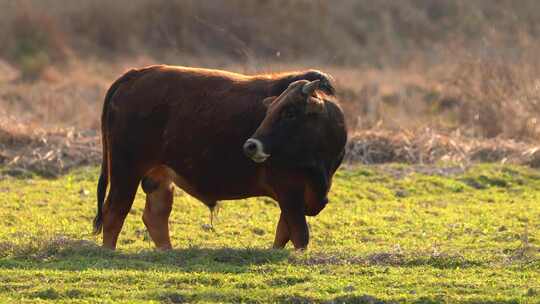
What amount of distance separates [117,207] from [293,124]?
2.19 metres

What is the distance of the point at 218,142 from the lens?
476 inches

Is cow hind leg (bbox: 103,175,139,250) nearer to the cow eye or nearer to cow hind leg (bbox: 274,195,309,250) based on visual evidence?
cow hind leg (bbox: 274,195,309,250)

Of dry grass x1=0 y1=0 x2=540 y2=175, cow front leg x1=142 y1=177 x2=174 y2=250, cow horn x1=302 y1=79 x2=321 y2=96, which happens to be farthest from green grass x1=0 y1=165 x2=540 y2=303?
dry grass x1=0 y1=0 x2=540 y2=175

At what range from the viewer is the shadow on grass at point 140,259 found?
34.3 feet

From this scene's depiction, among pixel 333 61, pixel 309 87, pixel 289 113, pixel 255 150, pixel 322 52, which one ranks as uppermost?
pixel 309 87

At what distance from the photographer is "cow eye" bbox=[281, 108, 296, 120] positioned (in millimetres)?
11539

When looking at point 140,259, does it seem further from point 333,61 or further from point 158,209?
point 333,61

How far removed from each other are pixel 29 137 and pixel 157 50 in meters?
14.7

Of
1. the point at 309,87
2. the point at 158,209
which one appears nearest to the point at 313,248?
the point at 158,209

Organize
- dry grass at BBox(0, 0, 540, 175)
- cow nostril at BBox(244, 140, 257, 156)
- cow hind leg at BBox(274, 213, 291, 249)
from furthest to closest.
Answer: dry grass at BBox(0, 0, 540, 175)
cow hind leg at BBox(274, 213, 291, 249)
cow nostril at BBox(244, 140, 257, 156)

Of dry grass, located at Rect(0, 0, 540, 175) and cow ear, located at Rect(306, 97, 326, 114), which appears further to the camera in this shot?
dry grass, located at Rect(0, 0, 540, 175)

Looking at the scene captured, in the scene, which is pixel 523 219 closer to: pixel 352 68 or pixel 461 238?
pixel 461 238

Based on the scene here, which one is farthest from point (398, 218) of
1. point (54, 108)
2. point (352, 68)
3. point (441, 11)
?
point (441, 11)

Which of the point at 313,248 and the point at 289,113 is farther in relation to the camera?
the point at 313,248
